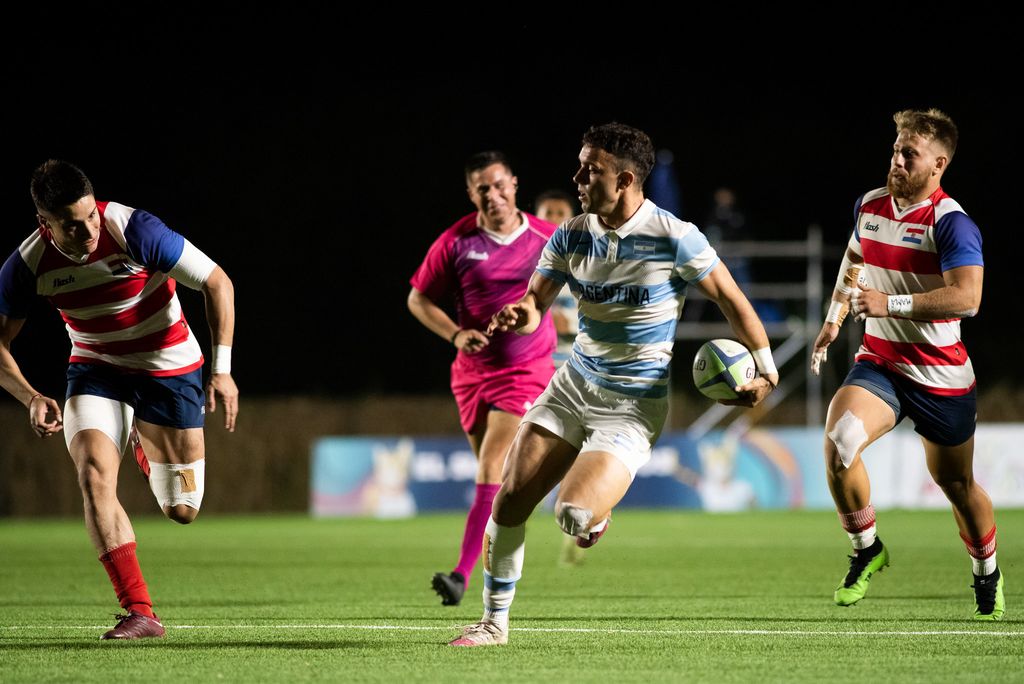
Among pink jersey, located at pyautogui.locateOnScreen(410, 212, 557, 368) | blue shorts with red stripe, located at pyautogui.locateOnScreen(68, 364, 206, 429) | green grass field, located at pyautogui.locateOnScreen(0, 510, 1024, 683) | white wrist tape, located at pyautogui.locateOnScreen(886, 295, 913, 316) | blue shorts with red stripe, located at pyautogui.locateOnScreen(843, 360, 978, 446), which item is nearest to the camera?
green grass field, located at pyautogui.locateOnScreen(0, 510, 1024, 683)

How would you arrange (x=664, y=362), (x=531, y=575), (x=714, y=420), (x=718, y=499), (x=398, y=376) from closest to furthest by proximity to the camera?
(x=664, y=362) → (x=531, y=575) → (x=718, y=499) → (x=714, y=420) → (x=398, y=376)

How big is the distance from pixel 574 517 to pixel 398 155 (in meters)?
39.4

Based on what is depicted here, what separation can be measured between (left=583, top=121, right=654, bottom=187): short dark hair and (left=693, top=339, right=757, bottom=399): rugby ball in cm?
79

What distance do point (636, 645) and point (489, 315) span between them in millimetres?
3050

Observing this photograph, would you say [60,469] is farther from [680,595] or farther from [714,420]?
[680,595]

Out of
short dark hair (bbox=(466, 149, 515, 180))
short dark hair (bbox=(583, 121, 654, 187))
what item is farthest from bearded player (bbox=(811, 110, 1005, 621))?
short dark hair (bbox=(466, 149, 515, 180))

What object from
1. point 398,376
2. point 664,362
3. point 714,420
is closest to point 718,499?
point 714,420

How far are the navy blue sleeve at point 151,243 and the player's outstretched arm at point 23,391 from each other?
63 centimetres

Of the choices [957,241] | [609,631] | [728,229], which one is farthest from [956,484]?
[728,229]

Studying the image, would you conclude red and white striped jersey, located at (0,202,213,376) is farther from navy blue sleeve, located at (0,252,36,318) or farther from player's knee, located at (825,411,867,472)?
player's knee, located at (825,411,867,472)

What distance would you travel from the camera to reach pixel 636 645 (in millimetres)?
6707

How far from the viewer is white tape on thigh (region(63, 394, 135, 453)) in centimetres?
722

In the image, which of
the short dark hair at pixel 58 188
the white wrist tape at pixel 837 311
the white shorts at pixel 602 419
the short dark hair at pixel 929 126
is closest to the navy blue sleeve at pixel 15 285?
the short dark hair at pixel 58 188

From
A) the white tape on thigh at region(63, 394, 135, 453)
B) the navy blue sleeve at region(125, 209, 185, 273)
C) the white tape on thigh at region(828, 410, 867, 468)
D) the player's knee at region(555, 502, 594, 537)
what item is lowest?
the white tape on thigh at region(828, 410, 867, 468)
